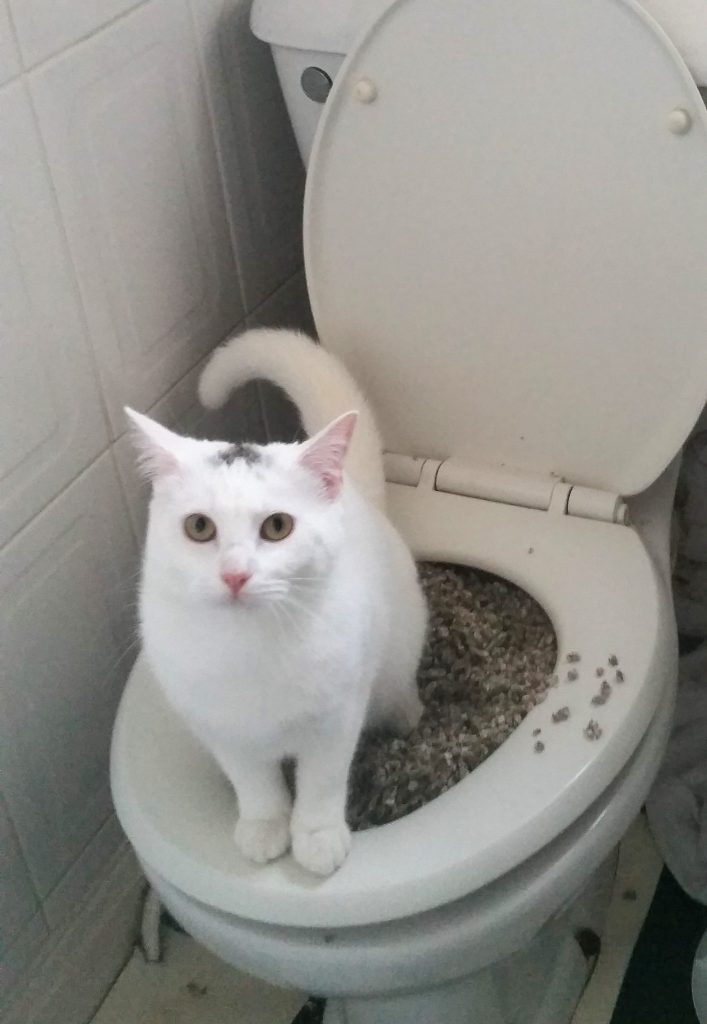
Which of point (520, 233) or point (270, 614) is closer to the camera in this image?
point (270, 614)

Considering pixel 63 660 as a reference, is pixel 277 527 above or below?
above

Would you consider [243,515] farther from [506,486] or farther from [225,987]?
[225,987]

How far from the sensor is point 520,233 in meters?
0.80

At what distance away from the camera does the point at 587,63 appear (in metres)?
0.72

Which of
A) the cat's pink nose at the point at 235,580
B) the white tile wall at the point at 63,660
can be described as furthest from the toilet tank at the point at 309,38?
the cat's pink nose at the point at 235,580

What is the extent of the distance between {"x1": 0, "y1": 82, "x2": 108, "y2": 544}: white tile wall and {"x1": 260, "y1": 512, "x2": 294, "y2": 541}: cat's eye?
30 cm

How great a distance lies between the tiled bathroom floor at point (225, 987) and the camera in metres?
0.99

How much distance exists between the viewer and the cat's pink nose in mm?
531

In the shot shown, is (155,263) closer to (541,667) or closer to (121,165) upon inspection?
(121,165)

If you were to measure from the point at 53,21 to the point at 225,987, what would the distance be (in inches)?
34.8

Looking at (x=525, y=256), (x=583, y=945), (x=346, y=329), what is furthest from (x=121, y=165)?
(x=583, y=945)

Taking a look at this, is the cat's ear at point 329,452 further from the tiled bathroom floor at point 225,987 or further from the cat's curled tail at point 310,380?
the tiled bathroom floor at point 225,987

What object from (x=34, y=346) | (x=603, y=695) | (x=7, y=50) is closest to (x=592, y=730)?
(x=603, y=695)

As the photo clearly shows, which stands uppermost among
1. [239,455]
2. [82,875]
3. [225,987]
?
[239,455]
